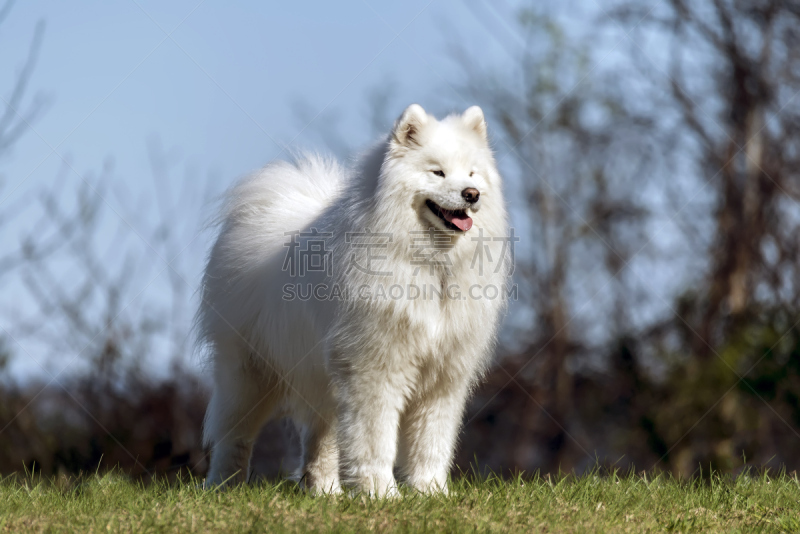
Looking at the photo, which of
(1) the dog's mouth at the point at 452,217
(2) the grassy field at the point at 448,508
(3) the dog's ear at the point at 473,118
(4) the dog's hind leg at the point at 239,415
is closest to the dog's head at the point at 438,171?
(1) the dog's mouth at the point at 452,217

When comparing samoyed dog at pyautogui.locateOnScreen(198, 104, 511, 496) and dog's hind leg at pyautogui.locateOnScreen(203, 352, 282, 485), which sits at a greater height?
samoyed dog at pyautogui.locateOnScreen(198, 104, 511, 496)

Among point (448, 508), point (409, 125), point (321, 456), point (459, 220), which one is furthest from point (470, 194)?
point (321, 456)

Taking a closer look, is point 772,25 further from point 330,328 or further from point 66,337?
point 66,337

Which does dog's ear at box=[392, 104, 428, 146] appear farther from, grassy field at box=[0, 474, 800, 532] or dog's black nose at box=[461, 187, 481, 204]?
grassy field at box=[0, 474, 800, 532]

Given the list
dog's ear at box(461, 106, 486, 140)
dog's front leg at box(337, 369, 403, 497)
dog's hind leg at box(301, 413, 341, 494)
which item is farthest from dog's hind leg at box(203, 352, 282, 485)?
dog's ear at box(461, 106, 486, 140)

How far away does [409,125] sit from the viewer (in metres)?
4.55

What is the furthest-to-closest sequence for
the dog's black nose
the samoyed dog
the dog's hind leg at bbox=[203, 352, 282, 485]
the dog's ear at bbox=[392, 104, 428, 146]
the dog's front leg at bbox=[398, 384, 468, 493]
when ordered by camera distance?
the dog's hind leg at bbox=[203, 352, 282, 485] < the dog's front leg at bbox=[398, 384, 468, 493] < the dog's ear at bbox=[392, 104, 428, 146] < the samoyed dog < the dog's black nose

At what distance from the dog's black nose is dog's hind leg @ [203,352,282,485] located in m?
2.26

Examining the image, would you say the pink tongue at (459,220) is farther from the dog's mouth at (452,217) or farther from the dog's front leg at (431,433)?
the dog's front leg at (431,433)

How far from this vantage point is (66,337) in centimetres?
962

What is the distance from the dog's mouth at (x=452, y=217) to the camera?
4383mm

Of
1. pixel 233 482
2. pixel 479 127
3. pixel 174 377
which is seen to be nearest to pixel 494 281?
pixel 479 127

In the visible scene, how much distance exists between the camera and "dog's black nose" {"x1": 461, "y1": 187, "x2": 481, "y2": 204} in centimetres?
429

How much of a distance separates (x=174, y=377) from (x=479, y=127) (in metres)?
7.00
